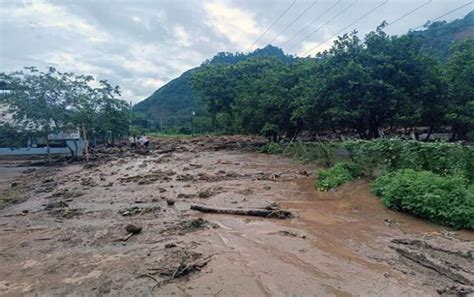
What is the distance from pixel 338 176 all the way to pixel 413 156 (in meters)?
2.93

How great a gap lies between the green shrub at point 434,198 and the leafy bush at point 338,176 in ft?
9.82

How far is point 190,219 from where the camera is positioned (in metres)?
8.84

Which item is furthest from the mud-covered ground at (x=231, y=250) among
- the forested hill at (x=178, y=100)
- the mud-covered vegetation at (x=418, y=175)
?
the forested hill at (x=178, y=100)

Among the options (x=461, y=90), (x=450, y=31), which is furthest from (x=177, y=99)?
(x=461, y=90)

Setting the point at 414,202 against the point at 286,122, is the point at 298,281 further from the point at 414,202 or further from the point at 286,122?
the point at 286,122

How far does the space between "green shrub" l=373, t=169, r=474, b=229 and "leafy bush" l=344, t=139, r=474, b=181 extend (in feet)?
2.51

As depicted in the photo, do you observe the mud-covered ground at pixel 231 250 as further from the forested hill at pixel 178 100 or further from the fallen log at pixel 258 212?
the forested hill at pixel 178 100

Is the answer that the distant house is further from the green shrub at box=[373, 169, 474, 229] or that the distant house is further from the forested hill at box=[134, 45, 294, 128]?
the forested hill at box=[134, 45, 294, 128]

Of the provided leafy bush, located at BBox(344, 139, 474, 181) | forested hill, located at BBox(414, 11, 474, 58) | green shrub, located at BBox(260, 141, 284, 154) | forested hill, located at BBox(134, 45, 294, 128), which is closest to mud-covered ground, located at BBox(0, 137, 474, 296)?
leafy bush, located at BBox(344, 139, 474, 181)

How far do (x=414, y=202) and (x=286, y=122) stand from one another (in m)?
22.8

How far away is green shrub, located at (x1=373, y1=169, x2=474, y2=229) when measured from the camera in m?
7.60

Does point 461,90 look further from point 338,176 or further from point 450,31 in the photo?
point 450,31

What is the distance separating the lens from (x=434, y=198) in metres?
8.12

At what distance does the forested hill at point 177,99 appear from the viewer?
80750 millimetres
